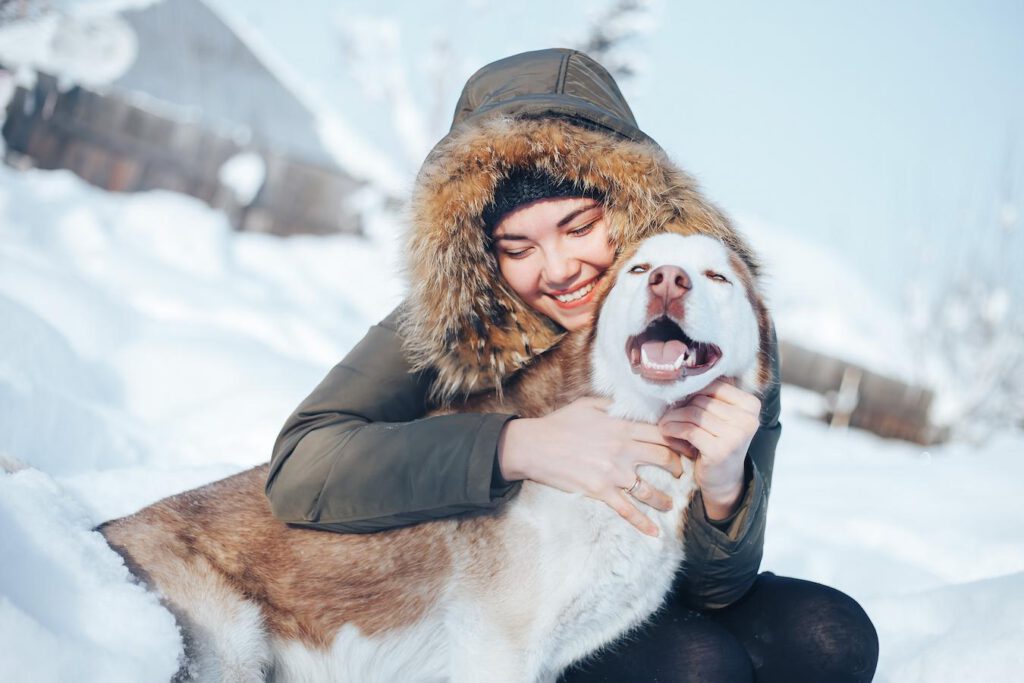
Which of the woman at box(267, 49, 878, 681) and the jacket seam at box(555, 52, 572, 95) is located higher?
the jacket seam at box(555, 52, 572, 95)

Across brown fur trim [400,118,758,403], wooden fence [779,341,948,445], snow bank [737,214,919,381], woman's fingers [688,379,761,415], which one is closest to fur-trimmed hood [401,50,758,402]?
brown fur trim [400,118,758,403]

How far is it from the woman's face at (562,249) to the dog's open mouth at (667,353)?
0.40 meters

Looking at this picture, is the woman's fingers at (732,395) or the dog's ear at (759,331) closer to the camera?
the woman's fingers at (732,395)

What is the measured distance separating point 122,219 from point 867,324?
62.2ft

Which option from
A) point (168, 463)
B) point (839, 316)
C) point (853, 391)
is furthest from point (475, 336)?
point (839, 316)

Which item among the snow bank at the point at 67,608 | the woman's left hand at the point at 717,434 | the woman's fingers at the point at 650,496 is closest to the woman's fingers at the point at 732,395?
the woman's left hand at the point at 717,434

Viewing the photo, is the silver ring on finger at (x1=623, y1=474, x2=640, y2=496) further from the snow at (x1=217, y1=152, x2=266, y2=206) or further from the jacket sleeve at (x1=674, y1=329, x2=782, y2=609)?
the snow at (x1=217, y1=152, x2=266, y2=206)

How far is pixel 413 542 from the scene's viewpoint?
179 centimetres

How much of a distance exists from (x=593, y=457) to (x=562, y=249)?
613 millimetres

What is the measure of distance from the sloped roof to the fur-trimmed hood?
1751 centimetres

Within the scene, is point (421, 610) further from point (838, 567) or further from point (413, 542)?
point (838, 567)

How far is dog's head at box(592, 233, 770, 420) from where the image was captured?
1.48 metres

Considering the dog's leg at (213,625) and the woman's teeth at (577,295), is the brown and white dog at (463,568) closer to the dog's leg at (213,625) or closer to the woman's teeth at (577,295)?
the dog's leg at (213,625)

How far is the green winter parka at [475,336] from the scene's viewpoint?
1.71 metres
